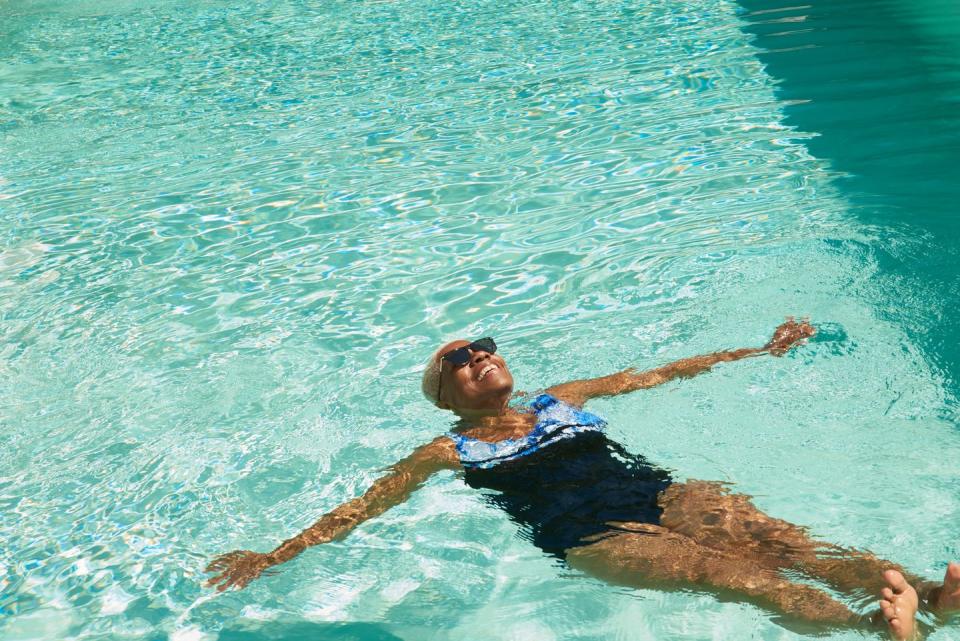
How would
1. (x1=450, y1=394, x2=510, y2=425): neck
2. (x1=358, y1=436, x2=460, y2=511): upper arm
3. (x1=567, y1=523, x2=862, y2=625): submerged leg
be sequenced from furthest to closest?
(x1=450, y1=394, x2=510, y2=425): neck → (x1=358, y1=436, x2=460, y2=511): upper arm → (x1=567, y1=523, x2=862, y2=625): submerged leg

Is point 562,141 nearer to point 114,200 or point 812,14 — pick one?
point 114,200

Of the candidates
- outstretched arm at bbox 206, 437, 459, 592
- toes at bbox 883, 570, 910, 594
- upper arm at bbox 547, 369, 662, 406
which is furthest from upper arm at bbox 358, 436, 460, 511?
toes at bbox 883, 570, 910, 594

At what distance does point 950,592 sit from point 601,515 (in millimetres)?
1012

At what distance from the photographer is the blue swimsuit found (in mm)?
3066

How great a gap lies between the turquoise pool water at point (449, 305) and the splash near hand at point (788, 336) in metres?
0.32

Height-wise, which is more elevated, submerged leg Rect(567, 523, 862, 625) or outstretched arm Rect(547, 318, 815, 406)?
outstretched arm Rect(547, 318, 815, 406)

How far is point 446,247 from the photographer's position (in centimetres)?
599

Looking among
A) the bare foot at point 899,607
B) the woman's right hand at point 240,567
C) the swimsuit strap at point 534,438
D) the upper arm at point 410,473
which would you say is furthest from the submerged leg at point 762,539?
the woman's right hand at point 240,567

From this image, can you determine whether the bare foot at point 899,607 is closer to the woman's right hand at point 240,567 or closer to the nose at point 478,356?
the nose at point 478,356

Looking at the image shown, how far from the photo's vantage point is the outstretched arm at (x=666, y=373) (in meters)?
3.81

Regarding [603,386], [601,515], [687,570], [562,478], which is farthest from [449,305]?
[687,570]

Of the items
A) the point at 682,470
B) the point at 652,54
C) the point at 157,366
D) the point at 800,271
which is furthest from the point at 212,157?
the point at 682,470

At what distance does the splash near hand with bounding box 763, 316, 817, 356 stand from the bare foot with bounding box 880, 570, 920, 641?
1528 millimetres

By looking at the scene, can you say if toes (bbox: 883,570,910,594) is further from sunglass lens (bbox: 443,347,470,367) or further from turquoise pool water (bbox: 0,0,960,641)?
sunglass lens (bbox: 443,347,470,367)
